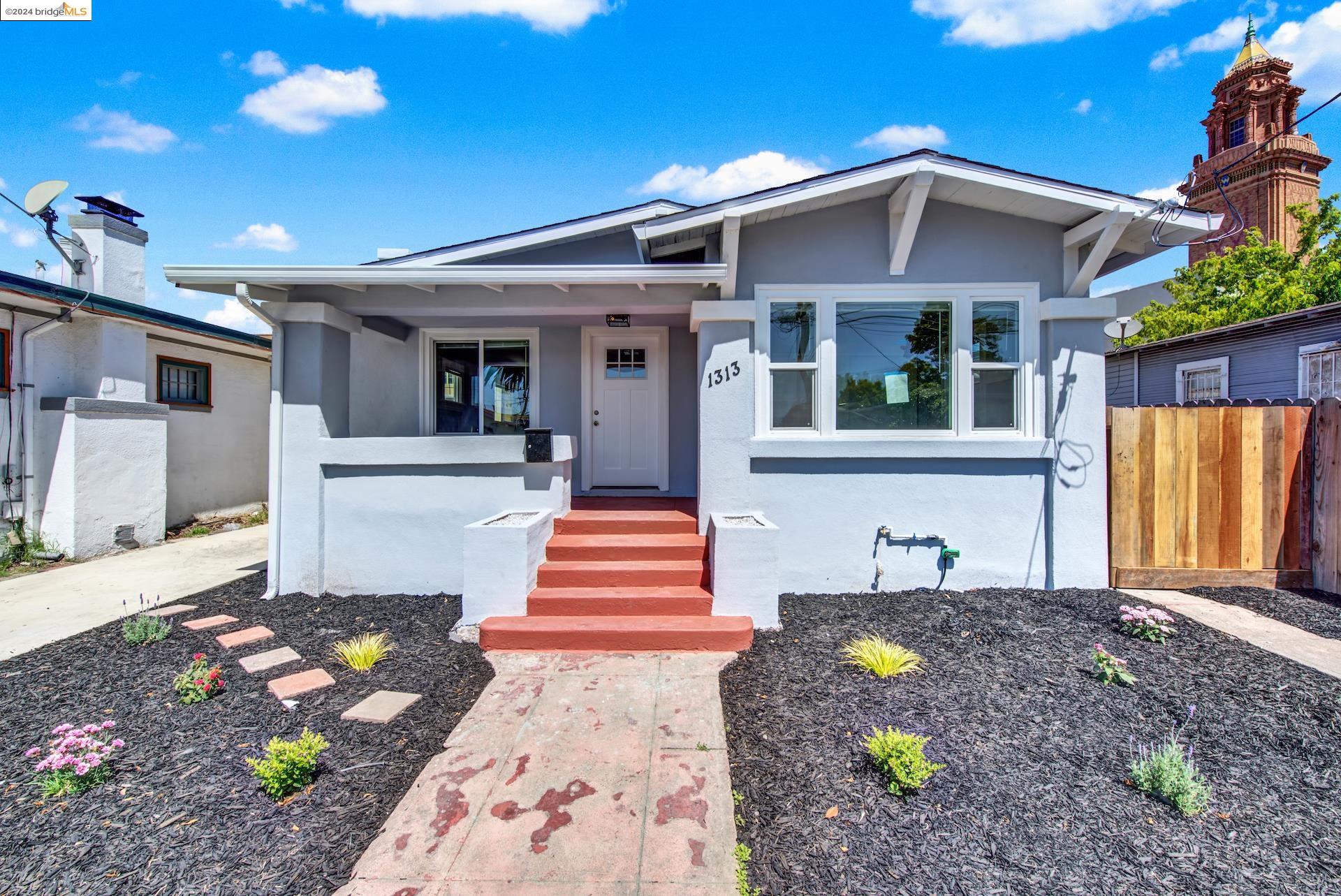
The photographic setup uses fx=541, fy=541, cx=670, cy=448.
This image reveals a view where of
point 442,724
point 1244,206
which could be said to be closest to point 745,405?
point 442,724

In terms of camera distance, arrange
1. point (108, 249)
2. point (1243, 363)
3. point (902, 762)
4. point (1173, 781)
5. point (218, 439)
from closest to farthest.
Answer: point (1173, 781), point (902, 762), point (108, 249), point (218, 439), point (1243, 363)

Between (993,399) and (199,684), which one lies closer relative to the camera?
(199,684)

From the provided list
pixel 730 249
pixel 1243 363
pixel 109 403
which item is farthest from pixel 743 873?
pixel 1243 363

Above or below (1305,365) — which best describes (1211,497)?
below

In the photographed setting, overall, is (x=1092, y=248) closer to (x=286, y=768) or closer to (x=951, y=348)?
(x=951, y=348)

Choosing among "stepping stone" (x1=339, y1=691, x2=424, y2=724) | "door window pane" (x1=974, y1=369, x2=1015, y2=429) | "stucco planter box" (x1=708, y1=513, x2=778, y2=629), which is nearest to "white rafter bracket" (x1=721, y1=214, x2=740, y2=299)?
"stucco planter box" (x1=708, y1=513, x2=778, y2=629)

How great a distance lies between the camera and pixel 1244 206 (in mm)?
31281

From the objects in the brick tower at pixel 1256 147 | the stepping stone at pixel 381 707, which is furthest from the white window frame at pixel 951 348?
the brick tower at pixel 1256 147

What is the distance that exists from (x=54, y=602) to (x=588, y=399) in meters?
5.62

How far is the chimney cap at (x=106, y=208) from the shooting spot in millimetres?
8031

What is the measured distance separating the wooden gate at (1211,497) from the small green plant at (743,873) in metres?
4.98

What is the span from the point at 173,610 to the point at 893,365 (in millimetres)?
7040

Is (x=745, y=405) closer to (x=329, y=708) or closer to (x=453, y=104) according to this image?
(x=329, y=708)

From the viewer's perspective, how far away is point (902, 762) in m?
2.38
